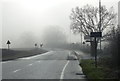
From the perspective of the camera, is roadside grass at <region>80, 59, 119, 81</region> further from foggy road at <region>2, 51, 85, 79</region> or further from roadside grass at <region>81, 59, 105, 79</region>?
foggy road at <region>2, 51, 85, 79</region>

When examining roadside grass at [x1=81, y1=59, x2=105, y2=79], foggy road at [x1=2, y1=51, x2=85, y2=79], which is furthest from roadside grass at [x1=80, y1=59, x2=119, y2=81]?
foggy road at [x1=2, y1=51, x2=85, y2=79]

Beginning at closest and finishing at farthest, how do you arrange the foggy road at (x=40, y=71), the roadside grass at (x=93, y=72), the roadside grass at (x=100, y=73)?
the roadside grass at (x=100, y=73), the roadside grass at (x=93, y=72), the foggy road at (x=40, y=71)

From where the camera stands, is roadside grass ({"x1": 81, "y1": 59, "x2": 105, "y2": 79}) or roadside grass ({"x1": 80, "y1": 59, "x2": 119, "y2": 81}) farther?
roadside grass ({"x1": 81, "y1": 59, "x2": 105, "y2": 79})

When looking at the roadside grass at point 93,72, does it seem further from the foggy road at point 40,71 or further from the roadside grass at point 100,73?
the foggy road at point 40,71

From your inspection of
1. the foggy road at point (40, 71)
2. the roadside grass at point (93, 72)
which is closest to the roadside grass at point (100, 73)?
the roadside grass at point (93, 72)

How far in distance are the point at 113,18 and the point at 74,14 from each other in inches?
387

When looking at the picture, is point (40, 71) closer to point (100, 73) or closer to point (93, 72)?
point (93, 72)

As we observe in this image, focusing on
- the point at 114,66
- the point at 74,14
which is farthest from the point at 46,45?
the point at 114,66

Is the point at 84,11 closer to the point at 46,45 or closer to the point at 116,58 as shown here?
the point at 116,58

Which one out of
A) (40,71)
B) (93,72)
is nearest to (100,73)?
(93,72)

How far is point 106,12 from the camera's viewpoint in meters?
81.0

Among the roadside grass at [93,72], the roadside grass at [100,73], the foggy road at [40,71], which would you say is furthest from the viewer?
the foggy road at [40,71]

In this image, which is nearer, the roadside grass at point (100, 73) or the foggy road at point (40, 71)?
the roadside grass at point (100, 73)

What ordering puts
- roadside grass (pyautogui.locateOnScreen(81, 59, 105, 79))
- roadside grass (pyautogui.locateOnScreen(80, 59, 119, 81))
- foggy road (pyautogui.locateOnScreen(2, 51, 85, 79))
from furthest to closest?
foggy road (pyautogui.locateOnScreen(2, 51, 85, 79)) < roadside grass (pyautogui.locateOnScreen(81, 59, 105, 79)) < roadside grass (pyautogui.locateOnScreen(80, 59, 119, 81))
